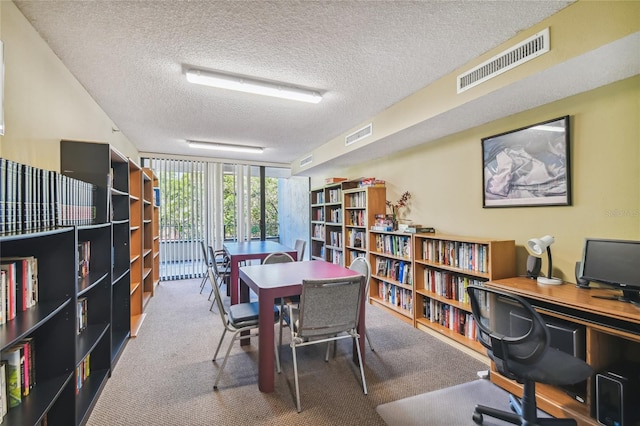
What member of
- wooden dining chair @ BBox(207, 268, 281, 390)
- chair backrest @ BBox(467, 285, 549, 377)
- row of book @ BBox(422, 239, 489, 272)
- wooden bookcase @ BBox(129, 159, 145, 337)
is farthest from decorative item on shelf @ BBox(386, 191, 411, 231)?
wooden bookcase @ BBox(129, 159, 145, 337)

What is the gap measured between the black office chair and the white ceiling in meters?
1.71

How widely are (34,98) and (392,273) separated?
3886mm

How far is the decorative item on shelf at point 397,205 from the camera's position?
404cm

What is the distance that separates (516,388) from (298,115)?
3.39 meters

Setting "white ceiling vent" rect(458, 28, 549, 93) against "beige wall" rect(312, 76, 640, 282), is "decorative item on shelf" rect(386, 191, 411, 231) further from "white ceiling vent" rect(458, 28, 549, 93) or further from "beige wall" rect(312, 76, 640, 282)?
"white ceiling vent" rect(458, 28, 549, 93)

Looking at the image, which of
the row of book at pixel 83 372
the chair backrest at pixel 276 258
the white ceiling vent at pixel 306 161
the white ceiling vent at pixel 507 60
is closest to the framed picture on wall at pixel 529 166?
the white ceiling vent at pixel 507 60

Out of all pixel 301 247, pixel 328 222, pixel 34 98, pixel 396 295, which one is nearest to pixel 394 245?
pixel 396 295

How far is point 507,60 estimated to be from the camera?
6.78ft

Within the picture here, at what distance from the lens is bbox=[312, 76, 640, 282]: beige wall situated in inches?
77.5

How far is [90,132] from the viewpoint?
9.74ft

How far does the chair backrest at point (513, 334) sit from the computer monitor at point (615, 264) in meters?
0.54

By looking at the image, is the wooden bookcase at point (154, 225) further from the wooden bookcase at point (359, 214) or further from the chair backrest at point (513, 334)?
the chair backrest at point (513, 334)

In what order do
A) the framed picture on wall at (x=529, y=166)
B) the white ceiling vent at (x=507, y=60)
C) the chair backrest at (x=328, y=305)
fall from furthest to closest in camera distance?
the framed picture on wall at (x=529, y=166)
the chair backrest at (x=328, y=305)
the white ceiling vent at (x=507, y=60)

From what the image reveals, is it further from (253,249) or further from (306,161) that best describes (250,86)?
(306,161)
